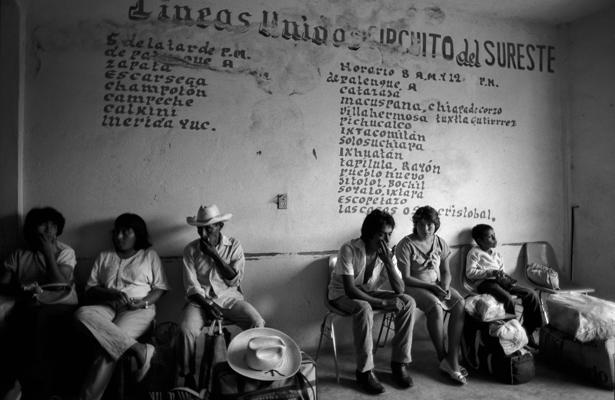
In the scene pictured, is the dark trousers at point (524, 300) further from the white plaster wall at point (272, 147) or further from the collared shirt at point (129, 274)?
the collared shirt at point (129, 274)

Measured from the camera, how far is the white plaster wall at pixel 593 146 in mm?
4008

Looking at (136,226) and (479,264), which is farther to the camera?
(479,264)

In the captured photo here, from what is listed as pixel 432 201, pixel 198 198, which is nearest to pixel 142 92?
Answer: pixel 198 198

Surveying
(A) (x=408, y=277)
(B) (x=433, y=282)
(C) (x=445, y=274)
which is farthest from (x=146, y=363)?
(C) (x=445, y=274)

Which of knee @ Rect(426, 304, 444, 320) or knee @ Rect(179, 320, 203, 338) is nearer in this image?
knee @ Rect(179, 320, 203, 338)

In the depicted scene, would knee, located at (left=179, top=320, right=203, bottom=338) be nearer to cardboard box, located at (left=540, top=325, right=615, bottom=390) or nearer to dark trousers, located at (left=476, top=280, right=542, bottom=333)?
dark trousers, located at (left=476, top=280, right=542, bottom=333)

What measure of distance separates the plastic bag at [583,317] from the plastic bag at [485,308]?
0.45 meters

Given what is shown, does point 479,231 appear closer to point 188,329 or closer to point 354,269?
point 354,269

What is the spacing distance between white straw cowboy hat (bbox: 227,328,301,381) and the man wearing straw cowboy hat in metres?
0.37

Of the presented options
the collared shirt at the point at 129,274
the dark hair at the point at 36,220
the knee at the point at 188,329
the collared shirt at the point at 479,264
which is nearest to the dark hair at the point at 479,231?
the collared shirt at the point at 479,264

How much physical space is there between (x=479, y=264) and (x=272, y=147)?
2030 mm

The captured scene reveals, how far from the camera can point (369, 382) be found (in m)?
2.96

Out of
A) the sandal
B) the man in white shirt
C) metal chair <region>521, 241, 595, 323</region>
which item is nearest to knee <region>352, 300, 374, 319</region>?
the man in white shirt

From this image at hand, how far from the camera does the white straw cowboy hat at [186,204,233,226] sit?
10.2ft
